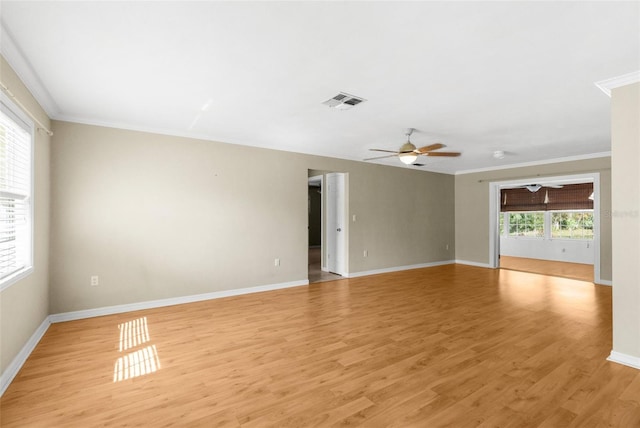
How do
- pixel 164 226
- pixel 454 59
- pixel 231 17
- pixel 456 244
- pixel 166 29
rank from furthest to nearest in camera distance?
pixel 456 244 < pixel 164 226 < pixel 454 59 < pixel 166 29 < pixel 231 17

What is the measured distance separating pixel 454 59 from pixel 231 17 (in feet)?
5.36

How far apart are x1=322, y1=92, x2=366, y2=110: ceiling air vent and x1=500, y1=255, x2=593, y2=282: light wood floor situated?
247 inches

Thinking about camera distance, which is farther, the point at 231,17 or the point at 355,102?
the point at 355,102

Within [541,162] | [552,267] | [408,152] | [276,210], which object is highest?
[541,162]

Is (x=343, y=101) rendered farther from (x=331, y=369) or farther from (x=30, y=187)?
(x=30, y=187)

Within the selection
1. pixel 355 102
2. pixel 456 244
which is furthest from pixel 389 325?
pixel 456 244

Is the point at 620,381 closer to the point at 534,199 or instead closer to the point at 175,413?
the point at 175,413

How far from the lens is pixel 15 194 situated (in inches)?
99.0

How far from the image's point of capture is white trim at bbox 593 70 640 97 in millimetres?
2523

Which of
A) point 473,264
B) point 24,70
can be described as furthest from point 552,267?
point 24,70

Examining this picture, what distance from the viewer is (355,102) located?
3174mm

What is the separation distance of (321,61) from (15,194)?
2.75 m

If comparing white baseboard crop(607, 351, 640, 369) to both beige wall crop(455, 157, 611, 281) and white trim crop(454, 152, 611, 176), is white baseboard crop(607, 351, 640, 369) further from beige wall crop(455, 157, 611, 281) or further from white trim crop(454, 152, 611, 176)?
white trim crop(454, 152, 611, 176)

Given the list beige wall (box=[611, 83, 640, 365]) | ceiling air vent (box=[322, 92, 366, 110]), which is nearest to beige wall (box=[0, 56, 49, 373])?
ceiling air vent (box=[322, 92, 366, 110])
